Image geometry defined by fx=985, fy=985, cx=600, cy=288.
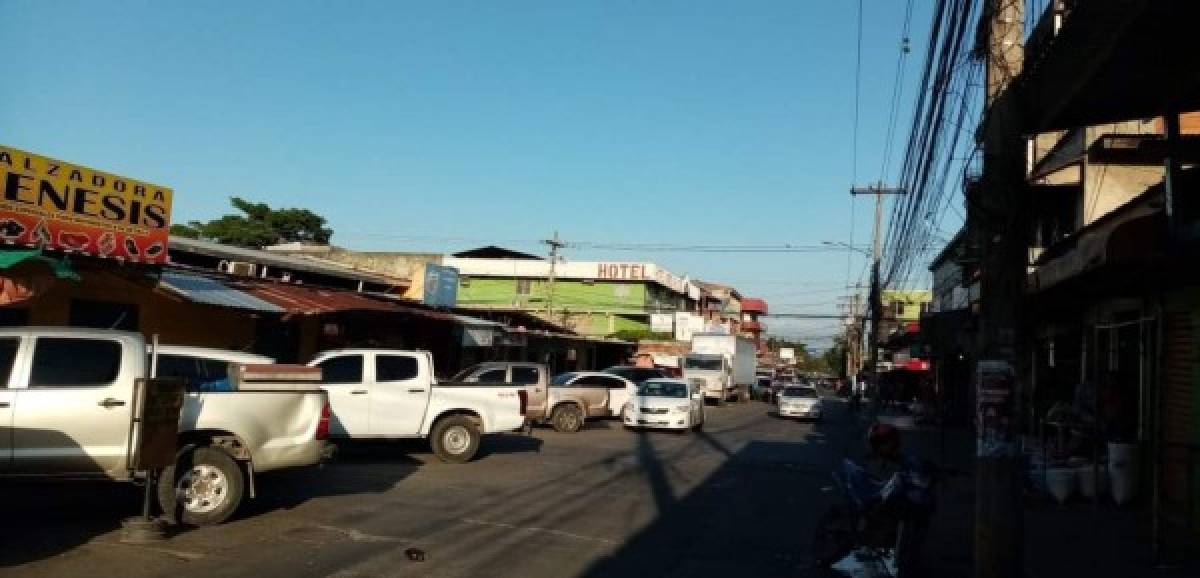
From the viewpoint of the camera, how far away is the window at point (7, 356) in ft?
29.5

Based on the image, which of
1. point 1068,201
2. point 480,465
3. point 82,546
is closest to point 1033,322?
point 1068,201

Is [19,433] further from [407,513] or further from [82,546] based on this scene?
[407,513]

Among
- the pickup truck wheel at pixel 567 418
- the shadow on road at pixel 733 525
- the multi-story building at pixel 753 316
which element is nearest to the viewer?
the shadow on road at pixel 733 525

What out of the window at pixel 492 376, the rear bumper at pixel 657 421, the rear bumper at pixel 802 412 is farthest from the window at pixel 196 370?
the rear bumper at pixel 802 412

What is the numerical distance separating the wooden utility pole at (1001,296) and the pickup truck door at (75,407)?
767 cm

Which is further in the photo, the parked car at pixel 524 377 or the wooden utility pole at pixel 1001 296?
the parked car at pixel 524 377

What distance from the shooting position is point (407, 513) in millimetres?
10883

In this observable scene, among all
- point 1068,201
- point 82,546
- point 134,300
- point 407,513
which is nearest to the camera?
point 82,546

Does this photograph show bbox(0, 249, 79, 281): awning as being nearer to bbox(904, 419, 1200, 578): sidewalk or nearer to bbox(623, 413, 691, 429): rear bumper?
Answer: bbox(904, 419, 1200, 578): sidewalk

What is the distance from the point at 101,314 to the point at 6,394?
10151mm

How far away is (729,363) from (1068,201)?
86.6ft

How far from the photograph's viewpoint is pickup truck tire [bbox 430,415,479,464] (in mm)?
16344

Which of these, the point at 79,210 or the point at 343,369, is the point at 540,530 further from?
the point at 79,210

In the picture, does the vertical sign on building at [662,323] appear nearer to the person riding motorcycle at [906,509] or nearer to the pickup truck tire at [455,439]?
the pickup truck tire at [455,439]
